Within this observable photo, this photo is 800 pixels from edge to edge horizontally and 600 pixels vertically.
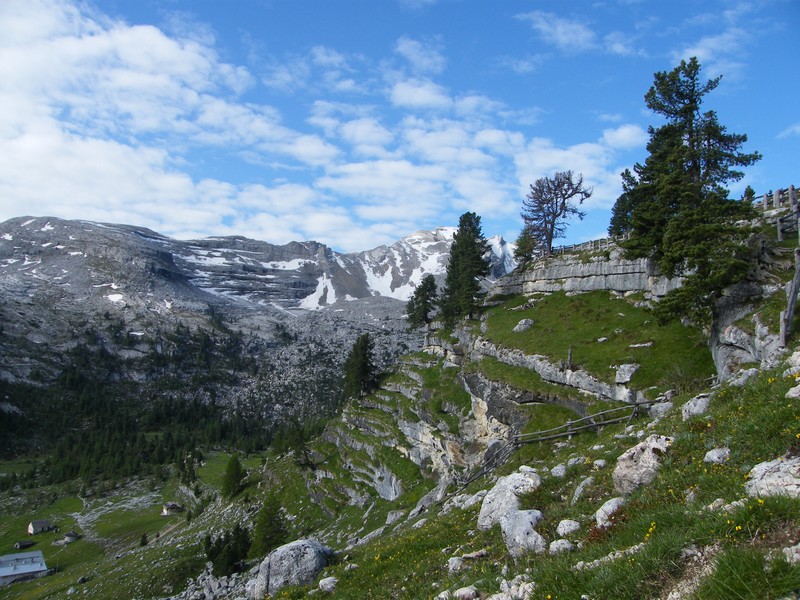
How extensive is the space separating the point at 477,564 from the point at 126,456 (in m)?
168

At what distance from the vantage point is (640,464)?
11.7m

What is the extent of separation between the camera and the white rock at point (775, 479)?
6859mm

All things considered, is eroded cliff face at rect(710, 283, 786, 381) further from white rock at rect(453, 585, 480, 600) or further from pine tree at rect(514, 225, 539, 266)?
pine tree at rect(514, 225, 539, 266)

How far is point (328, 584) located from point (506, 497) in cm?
716

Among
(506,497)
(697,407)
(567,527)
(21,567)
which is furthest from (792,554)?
(21,567)

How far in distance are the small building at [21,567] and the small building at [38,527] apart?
1460 cm

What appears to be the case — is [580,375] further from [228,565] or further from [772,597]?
[228,565]

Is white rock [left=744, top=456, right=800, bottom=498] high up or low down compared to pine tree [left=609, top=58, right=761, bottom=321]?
down

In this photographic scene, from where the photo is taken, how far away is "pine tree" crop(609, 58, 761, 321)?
26500 millimetres

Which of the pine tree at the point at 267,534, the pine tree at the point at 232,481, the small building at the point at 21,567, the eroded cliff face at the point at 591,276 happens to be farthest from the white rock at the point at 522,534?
the small building at the point at 21,567

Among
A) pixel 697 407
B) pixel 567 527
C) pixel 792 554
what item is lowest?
pixel 567 527

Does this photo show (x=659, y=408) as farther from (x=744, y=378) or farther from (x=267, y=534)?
(x=267, y=534)

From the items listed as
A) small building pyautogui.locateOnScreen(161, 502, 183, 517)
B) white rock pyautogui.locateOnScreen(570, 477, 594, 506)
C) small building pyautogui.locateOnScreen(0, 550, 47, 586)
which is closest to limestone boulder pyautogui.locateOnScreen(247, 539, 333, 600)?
white rock pyautogui.locateOnScreen(570, 477, 594, 506)

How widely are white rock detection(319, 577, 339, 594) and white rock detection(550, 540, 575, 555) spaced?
975 cm
